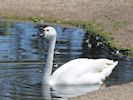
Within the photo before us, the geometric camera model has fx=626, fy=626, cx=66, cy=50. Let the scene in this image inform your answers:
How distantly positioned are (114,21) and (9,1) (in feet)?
13.2

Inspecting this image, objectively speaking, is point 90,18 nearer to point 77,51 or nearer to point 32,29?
point 32,29

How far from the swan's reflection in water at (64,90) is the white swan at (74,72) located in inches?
3.7

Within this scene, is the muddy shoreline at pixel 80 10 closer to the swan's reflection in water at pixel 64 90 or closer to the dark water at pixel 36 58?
the dark water at pixel 36 58

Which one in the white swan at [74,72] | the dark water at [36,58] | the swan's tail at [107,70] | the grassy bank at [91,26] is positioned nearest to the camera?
the dark water at [36,58]

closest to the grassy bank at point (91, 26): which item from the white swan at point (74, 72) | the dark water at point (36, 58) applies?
the dark water at point (36, 58)

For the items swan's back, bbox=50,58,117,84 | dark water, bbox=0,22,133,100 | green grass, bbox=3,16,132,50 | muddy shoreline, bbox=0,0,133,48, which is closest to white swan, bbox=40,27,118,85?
swan's back, bbox=50,58,117,84

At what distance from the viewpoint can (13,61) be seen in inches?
459

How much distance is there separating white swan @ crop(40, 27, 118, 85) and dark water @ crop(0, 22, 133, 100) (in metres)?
0.13

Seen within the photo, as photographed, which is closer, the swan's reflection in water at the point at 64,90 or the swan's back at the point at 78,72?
the swan's reflection in water at the point at 64,90

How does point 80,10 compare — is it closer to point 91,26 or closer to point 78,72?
point 91,26

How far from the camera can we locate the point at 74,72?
10336 millimetres

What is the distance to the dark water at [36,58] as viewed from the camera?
971 cm

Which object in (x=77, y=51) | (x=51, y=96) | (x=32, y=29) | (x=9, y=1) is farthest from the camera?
(x=9, y=1)

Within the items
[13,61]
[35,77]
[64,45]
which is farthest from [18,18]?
[35,77]
